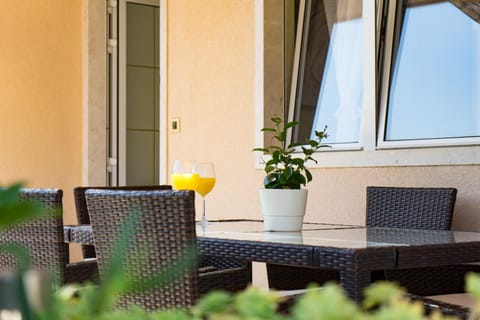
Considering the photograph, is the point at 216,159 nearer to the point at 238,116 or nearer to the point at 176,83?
the point at 238,116

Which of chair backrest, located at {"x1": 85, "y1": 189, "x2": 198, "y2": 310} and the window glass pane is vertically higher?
the window glass pane

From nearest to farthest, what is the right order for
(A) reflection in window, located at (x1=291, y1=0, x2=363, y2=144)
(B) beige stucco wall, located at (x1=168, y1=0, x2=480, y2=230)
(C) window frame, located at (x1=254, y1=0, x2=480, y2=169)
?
(C) window frame, located at (x1=254, y1=0, x2=480, y2=169), (B) beige stucco wall, located at (x1=168, y1=0, x2=480, y2=230), (A) reflection in window, located at (x1=291, y1=0, x2=363, y2=144)

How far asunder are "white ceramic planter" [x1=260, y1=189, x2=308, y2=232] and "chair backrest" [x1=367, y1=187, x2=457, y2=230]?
0.72 m

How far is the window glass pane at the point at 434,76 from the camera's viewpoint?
3842 millimetres

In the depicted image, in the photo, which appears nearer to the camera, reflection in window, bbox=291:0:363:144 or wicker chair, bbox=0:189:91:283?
wicker chair, bbox=0:189:91:283

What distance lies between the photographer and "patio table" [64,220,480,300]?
6.54ft

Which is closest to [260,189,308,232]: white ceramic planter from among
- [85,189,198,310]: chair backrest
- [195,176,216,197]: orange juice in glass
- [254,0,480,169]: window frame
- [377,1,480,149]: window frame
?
[195,176,216,197]: orange juice in glass

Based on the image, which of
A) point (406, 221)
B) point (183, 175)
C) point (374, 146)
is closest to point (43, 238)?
point (183, 175)

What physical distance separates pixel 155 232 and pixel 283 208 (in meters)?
0.66

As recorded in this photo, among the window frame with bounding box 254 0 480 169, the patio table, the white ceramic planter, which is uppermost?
the window frame with bounding box 254 0 480 169

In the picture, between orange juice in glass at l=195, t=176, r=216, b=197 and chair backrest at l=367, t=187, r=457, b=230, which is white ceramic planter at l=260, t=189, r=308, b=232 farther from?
chair backrest at l=367, t=187, r=457, b=230

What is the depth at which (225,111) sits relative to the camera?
4.98 metres

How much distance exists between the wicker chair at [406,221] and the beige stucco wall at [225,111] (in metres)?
0.61

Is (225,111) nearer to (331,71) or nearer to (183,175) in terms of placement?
(331,71)
